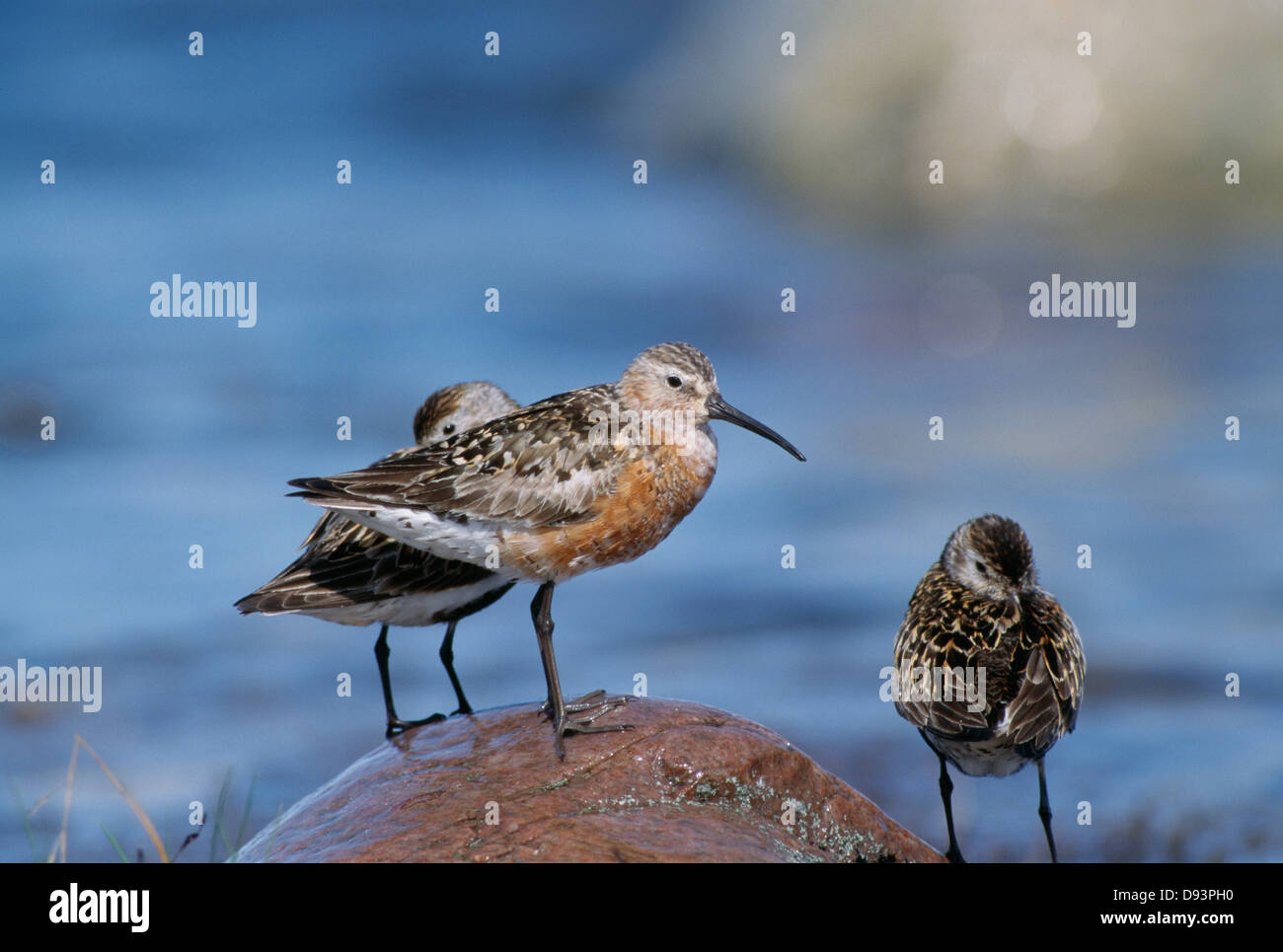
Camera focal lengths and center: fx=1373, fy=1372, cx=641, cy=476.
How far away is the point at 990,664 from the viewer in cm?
776

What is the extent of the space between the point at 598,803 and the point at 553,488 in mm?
1873

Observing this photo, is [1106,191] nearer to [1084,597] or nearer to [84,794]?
[1084,597]

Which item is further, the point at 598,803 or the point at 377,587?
the point at 377,587

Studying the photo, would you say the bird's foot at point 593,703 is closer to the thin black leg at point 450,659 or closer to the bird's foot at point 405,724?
the bird's foot at point 405,724

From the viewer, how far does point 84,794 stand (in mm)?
11281

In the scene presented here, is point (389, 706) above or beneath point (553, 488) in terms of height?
beneath

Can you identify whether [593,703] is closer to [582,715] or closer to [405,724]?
[582,715]

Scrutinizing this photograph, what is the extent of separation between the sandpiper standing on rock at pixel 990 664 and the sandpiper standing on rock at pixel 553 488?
5.61 feet

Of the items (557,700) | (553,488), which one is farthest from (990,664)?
(553,488)

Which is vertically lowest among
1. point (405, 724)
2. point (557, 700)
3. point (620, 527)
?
point (405, 724)

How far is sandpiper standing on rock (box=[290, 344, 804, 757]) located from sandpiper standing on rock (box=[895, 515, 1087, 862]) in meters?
1.71

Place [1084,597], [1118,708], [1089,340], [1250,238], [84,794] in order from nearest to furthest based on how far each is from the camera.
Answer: [84,794] → [1118,708] → [1084,597] → [1089,340] → [1250,238]
